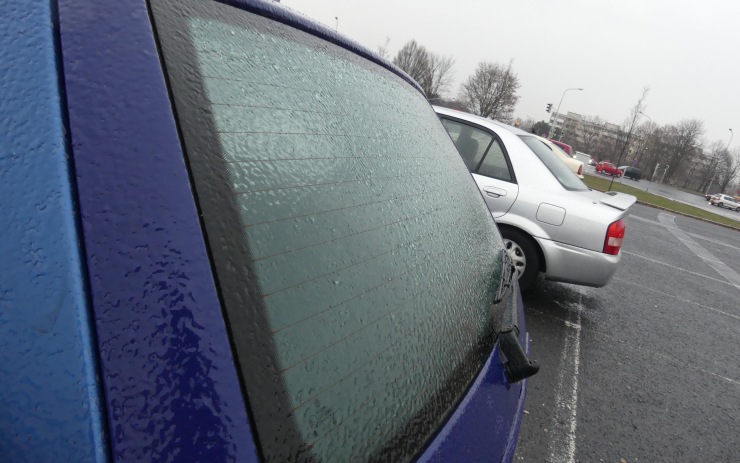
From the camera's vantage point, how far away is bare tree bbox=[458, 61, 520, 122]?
61219mm

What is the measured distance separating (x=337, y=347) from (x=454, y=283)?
0.59m

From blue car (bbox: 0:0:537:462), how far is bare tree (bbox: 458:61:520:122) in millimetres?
63174

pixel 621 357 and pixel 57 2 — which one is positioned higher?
pixel 57 2

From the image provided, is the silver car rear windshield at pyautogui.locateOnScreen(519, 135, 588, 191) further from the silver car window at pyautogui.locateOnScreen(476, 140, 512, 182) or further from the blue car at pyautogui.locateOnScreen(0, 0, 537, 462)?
the blue car at pyautogui.locateOnScreen(0, 0, 537, 462)

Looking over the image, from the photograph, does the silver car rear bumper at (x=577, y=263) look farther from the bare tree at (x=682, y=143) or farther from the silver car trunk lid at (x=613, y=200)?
the bare tree at (x=682, y=143)

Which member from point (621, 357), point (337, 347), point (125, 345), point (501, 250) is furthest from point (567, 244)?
point (125, 345)

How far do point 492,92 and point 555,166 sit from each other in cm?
6241

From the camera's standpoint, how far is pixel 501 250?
1.81m

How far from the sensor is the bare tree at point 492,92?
201 ft

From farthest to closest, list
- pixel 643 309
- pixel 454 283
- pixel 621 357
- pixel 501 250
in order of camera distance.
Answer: pixel 643 309 < pixel 621 357 < pixel 501 250 < pixel 454 283

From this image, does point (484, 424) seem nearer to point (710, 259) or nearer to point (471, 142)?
point (471, 142)

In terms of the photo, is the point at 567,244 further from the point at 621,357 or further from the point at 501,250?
the point at 501,250

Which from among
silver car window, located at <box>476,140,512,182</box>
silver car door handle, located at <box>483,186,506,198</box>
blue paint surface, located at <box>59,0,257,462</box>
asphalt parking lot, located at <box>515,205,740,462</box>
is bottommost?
asphalt parking lot, located at <box>515,205,740,462</box>

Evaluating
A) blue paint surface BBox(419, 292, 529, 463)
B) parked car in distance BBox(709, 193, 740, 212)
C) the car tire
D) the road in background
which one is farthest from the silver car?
parked car in distance BBox(709, 193, 740, 212)
